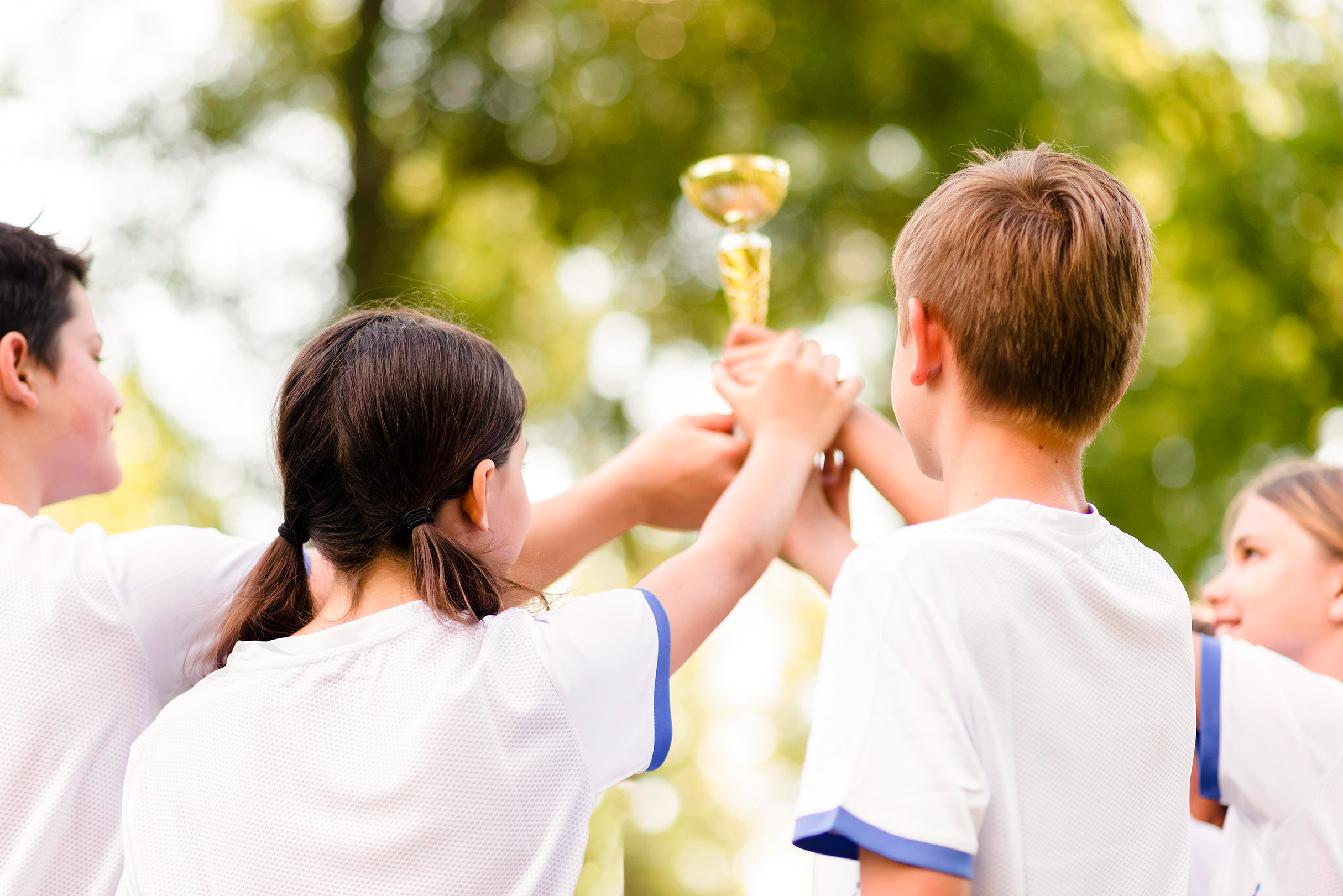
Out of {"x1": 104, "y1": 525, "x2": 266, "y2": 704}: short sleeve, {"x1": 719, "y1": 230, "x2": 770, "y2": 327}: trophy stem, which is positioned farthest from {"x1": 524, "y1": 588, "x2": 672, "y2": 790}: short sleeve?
{"x1": 719, "y1": 230, "x2": 770, "y2": 327}: trophy stem

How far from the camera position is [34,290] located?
6.33 ft

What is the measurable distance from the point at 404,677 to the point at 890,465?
47.6 inches

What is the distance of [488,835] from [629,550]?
6.24m

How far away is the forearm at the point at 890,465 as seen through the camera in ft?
7.32

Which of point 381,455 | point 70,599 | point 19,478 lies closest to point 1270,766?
point 381,455

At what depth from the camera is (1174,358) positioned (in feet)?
24.2

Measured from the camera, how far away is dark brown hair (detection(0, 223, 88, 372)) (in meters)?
1.89

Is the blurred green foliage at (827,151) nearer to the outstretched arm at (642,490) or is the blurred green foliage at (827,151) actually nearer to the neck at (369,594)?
the outstretched arm at (642,490)

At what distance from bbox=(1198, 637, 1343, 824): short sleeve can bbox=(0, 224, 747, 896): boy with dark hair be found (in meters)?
1.41

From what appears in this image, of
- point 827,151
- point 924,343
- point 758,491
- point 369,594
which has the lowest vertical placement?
point 369,594

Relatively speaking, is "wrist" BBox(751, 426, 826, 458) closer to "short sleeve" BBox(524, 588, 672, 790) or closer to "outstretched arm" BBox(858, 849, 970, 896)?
"short sleeve" BBox(524, 588, 672, 790)

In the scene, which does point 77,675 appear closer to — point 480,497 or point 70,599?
point 70,599

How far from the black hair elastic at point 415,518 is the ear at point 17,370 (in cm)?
78

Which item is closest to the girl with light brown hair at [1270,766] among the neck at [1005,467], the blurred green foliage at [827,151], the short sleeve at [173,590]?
the neck at [1005,467]
